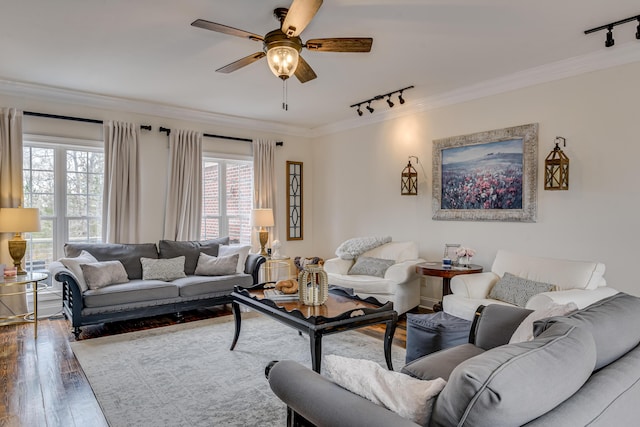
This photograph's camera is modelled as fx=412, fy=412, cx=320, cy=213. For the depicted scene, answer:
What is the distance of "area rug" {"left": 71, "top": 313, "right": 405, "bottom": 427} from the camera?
2570 mm

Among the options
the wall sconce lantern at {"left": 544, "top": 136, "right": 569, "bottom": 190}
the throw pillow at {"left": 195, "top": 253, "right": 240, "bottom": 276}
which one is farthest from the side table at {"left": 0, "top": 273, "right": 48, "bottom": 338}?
the wall sconce lantern at {"left": 544, "top": 136, "right": 569, "bottom": 190}

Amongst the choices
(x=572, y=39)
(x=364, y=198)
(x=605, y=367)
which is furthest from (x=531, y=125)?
(x=605, y=367)

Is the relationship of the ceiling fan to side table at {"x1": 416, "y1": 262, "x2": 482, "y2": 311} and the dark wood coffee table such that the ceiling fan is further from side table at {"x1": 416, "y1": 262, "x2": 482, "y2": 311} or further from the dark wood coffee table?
side table at {"x1": 416, "y1": 262, "x2": 482, "y2": 311}

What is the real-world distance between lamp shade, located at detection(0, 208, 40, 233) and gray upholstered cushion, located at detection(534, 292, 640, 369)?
4779 millimetres

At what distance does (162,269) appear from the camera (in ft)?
16.3

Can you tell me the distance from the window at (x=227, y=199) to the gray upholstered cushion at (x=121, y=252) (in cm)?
125

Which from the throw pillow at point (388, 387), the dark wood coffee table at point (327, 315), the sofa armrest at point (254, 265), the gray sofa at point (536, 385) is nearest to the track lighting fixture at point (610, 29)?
the gray sofa at point (536, 385)

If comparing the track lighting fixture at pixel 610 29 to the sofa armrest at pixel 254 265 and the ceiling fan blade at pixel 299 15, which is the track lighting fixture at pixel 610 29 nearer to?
the ceiling fan blade at pixel 299 15

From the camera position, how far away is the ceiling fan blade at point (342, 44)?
2.83 m

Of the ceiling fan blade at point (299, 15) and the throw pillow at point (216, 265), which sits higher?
the ceiling fan blade at point (299, 15)

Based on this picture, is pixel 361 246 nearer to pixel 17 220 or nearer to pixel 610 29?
pixel 610 29

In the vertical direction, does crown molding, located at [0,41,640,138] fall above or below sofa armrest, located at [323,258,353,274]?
above

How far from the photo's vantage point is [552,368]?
1.14 metres

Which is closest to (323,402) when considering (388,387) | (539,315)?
(388,387)
